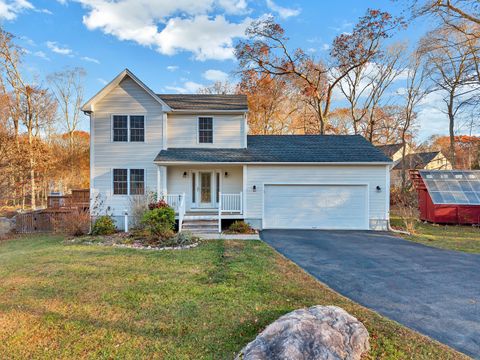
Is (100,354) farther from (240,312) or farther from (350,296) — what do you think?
(350,296)

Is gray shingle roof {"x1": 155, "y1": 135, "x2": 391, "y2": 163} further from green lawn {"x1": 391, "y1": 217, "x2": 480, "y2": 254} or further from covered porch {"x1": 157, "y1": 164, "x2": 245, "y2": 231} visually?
green lawn {"x1": 391, "y1": 217, "x2": 480, "y2": 254}

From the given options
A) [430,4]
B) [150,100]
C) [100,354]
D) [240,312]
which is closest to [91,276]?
[100,354]

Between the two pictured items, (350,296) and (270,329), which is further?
(350,296)

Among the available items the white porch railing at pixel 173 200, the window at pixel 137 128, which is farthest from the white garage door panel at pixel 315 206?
the window at pixel 137 128

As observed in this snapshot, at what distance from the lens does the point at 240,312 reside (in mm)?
4141

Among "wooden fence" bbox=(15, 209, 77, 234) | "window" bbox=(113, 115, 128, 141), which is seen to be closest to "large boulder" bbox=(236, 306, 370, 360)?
"window" bbox=(113, 115, 128, 141)

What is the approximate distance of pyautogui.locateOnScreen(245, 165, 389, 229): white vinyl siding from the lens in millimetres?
11977

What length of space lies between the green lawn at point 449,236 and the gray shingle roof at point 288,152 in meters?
3.65

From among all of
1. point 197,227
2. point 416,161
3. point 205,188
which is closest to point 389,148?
point 416,161

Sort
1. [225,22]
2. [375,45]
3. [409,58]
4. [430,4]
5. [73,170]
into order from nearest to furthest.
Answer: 1. [430,4]
2. [225,22]
3. [375,45]
4. [409,58]
5. [73,170]

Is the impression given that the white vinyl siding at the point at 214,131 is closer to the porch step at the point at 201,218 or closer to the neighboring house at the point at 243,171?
the neighboring house at the point at 243,171

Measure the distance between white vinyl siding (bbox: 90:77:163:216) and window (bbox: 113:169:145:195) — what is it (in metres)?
0.18

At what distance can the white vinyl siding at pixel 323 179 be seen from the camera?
12.0 metres

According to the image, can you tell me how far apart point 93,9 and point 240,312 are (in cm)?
1530
